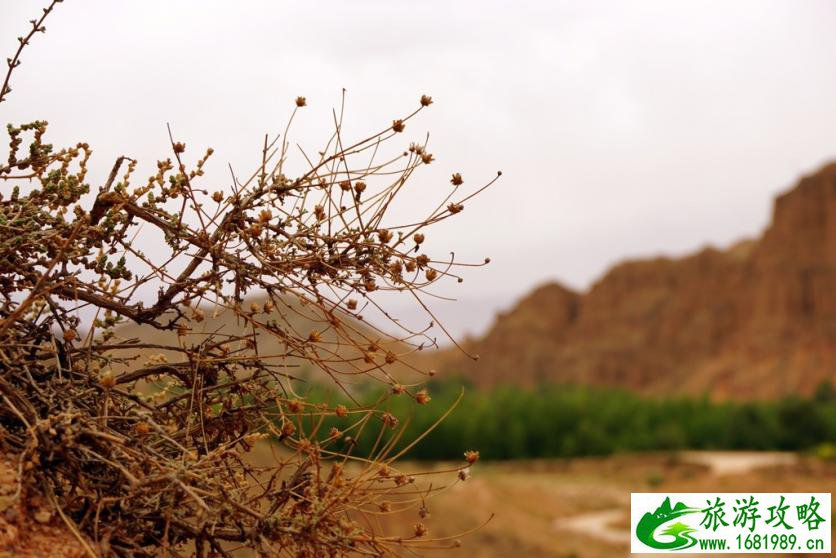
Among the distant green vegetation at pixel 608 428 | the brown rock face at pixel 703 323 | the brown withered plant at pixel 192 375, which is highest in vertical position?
the brown rock face at pixel 703 323

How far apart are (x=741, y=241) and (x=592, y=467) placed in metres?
65.0

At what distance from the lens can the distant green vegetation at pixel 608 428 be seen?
43062mm

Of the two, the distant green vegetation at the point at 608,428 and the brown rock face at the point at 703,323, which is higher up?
the brown rock face at the point at 703,323

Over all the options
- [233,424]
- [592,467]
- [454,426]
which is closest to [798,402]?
[592,467]

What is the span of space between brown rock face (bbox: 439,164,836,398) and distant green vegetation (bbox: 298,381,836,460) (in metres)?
18.3

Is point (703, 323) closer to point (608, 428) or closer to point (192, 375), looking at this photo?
point (608, 428)

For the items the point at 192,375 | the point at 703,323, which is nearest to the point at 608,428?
the point at 703,323

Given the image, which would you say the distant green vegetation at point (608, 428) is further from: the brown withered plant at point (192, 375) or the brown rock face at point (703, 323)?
the brown withered plant at point (192, 375)

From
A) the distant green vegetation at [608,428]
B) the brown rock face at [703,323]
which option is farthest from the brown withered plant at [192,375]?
the brown rock face at [703,323]

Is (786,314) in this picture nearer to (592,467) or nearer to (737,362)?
(737,362)

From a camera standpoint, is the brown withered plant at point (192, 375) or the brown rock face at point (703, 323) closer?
the brown withered plant at point (192, 375)

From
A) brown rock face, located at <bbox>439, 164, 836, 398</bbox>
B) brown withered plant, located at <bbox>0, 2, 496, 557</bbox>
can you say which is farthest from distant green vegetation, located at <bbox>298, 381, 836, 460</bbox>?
brown withered plant, located at <bbox>0, 2, 496, 557</bbox>

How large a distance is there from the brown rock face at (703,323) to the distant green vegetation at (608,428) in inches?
721

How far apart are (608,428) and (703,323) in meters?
31.8
